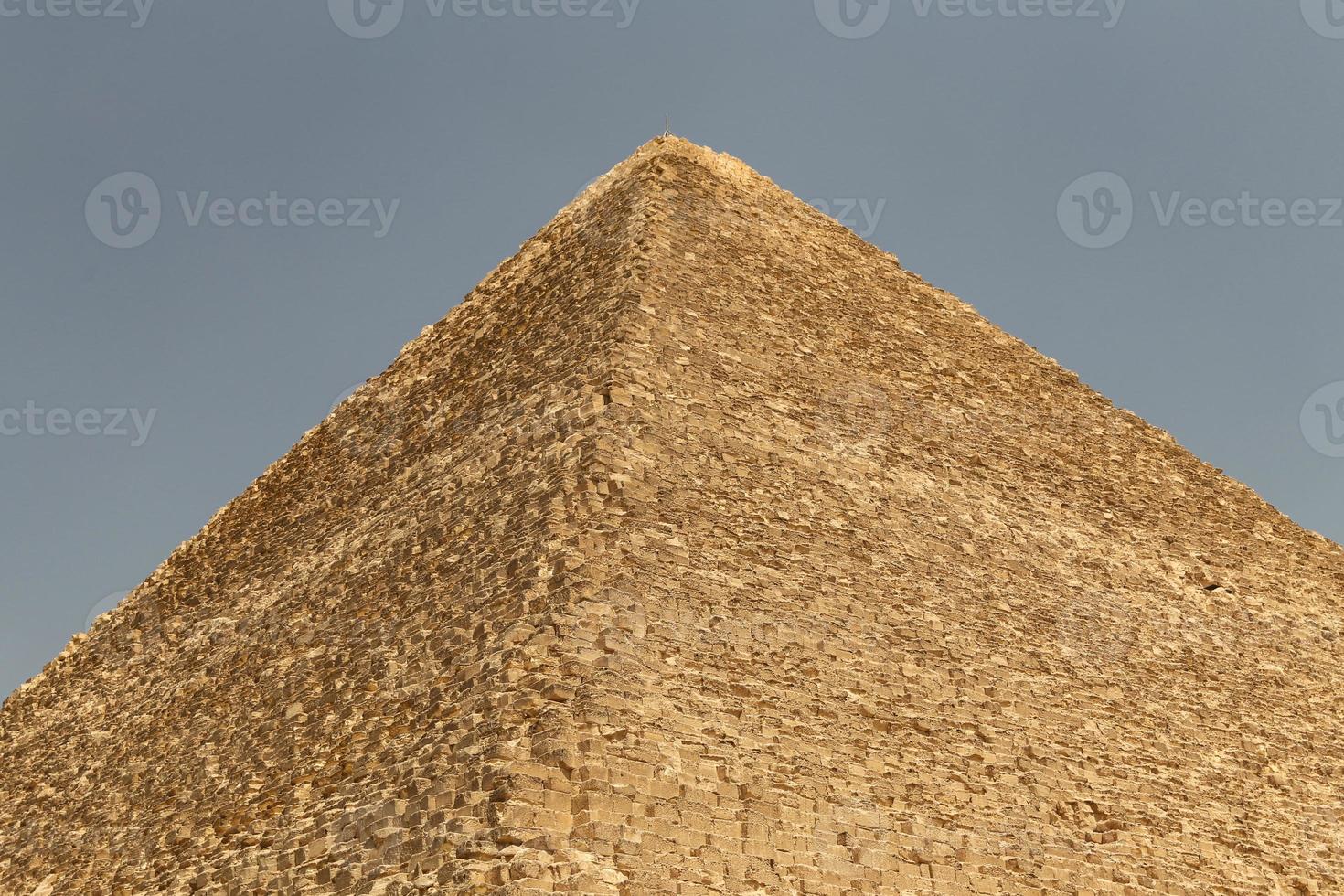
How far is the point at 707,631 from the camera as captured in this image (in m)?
13.2

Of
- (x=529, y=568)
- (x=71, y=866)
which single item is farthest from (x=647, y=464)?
(x=71, y=866)

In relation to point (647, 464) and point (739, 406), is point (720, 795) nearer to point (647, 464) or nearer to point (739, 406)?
point (647, 464)

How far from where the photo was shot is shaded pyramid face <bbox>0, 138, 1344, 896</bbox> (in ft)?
39.8

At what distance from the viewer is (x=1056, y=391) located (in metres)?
21.6

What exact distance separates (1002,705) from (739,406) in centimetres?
438
